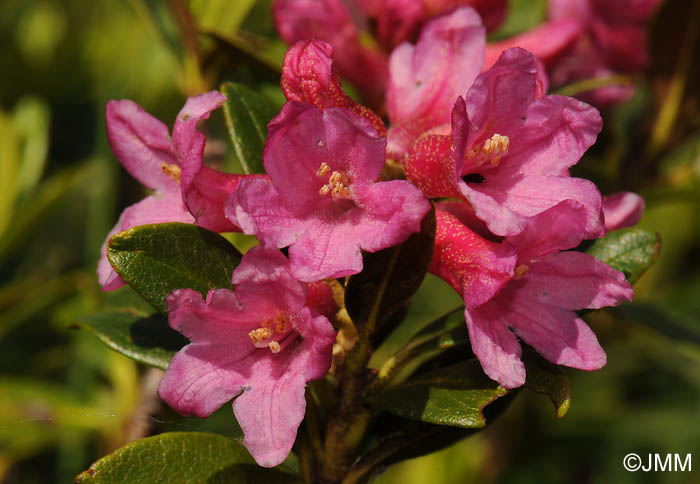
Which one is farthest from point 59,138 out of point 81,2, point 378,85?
point 378,85

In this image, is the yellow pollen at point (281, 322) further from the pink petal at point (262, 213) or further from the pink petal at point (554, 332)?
the pink petal at point (554, 332)

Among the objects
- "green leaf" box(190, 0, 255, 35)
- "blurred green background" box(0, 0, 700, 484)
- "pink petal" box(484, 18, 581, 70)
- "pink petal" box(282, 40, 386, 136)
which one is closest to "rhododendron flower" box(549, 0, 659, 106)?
"blurred green background" box(0, 0, 700, 484)

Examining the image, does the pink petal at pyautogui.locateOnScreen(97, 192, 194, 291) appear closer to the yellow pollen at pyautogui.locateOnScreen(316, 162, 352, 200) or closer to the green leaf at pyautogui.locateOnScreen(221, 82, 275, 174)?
the green leaf at pyautogui.locateOnScreen(221, 82, 275, 174)

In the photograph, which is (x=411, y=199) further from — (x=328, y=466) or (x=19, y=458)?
(x=19, y=458)

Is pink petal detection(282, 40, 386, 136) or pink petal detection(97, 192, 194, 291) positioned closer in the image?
pink petal detection(282, 40, 386, 136)

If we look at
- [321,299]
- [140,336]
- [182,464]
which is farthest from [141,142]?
[182,464]

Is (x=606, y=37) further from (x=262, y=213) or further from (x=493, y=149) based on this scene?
(x=262, y=213)

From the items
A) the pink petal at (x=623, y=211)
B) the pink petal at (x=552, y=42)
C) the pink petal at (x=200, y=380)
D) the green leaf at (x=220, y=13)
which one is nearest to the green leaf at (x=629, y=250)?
the pink petal at (x=623, y=211)
